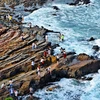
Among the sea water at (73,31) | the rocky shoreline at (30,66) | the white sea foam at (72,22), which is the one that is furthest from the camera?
the white sea foam at (72,22)

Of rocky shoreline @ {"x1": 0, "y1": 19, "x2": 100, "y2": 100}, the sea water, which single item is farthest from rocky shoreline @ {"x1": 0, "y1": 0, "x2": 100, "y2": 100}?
the sea water

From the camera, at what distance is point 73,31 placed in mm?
65688

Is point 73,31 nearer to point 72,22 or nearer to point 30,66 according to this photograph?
point 72,22

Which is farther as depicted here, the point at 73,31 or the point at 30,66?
the point at 73,31

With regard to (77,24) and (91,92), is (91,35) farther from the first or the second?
(91,92)

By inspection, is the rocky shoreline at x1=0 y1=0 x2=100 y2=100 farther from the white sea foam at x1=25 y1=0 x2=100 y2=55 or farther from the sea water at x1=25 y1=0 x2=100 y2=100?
the white sea foam at x1=25 y1=0 x2=100 y2=55

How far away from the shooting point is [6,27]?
6147 centimetres

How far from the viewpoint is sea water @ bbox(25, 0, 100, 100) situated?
43.2m

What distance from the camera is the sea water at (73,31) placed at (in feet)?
142

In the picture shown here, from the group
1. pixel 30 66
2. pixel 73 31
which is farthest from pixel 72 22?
pixel 30 66

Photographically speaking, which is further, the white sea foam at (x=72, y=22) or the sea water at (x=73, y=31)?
the white sea foam at (x=72, y=22)

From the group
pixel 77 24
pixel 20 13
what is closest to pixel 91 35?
pixel 77 24

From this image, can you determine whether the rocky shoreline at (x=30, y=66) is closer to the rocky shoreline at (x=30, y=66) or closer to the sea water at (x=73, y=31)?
the rocky shoreline at (x=30, y=66)

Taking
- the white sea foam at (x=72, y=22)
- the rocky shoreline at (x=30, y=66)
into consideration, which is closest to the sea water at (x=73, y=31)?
the white sea foam at (x=72, y=22)
